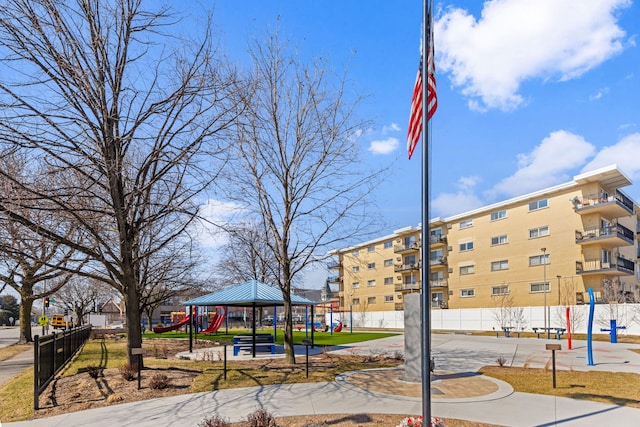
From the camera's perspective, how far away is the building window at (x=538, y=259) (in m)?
48.8

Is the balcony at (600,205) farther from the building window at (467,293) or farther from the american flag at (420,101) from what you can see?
the american flag at (420,101)

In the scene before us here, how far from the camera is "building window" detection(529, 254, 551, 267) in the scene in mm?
48797

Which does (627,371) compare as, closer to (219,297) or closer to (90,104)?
(219,297)

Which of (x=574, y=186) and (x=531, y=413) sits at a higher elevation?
(x=574, y=186)

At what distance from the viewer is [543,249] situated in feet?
158

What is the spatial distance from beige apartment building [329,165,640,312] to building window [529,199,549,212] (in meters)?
0.08

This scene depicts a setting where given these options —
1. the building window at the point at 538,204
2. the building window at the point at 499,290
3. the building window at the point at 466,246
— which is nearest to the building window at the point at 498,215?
the building window at the point at 538,204

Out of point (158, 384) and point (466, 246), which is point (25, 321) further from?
point (466, 246)

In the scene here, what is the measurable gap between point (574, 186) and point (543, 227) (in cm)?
512

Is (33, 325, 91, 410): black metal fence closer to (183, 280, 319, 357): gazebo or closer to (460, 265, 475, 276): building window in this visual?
(183, 280, 319, 357): gazebo

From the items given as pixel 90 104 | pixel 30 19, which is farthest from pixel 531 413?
pixel 30 19

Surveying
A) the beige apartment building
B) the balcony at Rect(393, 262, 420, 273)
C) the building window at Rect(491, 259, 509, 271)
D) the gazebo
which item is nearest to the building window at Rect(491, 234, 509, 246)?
the beige apartment building

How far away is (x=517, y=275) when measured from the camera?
51.9 meters

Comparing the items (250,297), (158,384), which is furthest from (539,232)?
(158,384)
